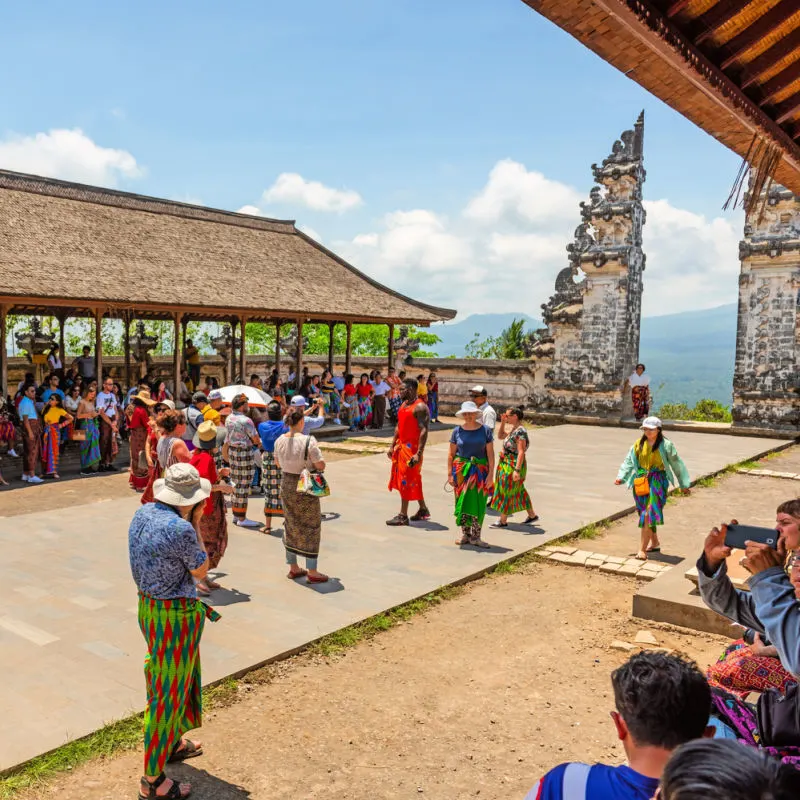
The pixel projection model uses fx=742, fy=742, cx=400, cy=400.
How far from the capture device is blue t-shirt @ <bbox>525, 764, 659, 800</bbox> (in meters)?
2.07

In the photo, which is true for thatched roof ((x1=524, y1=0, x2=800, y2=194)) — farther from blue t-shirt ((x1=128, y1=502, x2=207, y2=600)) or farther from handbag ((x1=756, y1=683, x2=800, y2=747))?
blue t-shirt ((x1=128, y1=502, x2=207, y2=600))

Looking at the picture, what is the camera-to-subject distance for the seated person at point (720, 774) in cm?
153

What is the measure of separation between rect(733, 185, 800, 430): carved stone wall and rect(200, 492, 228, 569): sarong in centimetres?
1693

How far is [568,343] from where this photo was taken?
2211 cm

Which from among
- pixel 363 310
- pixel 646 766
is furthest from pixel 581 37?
pixel 363 310

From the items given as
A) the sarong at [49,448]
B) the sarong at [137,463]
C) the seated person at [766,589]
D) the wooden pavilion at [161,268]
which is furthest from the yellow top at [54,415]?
the seated person at [766,589]

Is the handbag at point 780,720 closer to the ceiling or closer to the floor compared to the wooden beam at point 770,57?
closer to the floor

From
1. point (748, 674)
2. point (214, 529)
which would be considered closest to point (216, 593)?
point (214, 529)

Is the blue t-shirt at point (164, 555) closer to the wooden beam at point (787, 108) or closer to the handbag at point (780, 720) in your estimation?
the handbag at point (780, 720)

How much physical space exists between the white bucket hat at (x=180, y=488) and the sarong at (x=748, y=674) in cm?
294

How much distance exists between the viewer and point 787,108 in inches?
157

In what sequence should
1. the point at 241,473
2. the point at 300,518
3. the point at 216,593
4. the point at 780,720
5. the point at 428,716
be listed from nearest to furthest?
the point at 780,720 < the point at 428,716 < the point at 216,593 < the point at 300,518 < the point at 241,473

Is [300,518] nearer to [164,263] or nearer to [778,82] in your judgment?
[778,82]

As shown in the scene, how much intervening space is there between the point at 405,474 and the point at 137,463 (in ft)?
13.5
